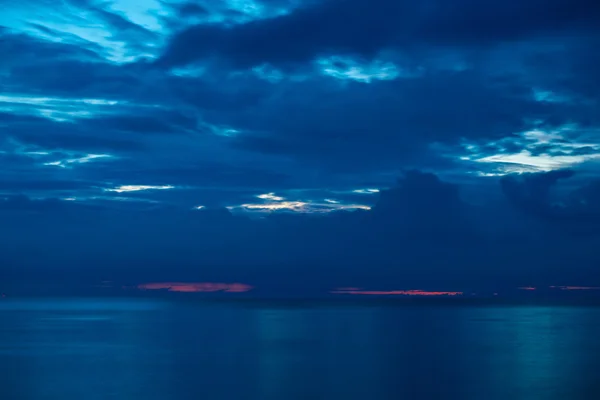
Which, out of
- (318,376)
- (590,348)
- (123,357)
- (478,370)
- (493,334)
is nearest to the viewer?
(318,376)

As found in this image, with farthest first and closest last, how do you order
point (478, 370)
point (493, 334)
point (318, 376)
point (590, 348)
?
point (493, 334), point (590, 348), point (478, 370), point (318, 376)

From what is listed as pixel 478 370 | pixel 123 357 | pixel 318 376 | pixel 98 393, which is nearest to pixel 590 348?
pixel 478 370

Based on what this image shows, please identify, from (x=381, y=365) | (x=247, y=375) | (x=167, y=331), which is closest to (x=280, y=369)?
(x=247, y=375)

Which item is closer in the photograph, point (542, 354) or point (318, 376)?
point (318, 376)

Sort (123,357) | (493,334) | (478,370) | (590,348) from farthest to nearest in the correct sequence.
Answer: (493,334) → (590,348) → (123,357) → (478,370)

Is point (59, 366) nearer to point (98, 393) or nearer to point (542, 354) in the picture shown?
point (98, 393)

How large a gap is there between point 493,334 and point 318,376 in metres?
37.5

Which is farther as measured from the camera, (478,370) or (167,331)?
(167,331)

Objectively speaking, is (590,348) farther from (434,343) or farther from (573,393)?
(573,393)

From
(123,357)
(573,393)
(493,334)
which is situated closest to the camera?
(573,393)

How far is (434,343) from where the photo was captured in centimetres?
5788

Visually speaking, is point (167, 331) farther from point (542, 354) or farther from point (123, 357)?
point (542, 354)

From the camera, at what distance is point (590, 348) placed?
2160 inches

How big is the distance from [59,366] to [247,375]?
502 inches
